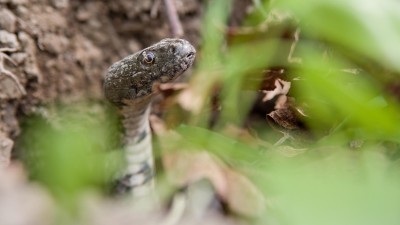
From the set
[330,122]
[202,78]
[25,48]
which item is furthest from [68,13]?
[330,122]

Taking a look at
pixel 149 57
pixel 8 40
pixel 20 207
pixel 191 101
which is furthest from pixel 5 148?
pixel 20 207

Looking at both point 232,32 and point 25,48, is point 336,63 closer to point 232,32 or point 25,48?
point 232,32

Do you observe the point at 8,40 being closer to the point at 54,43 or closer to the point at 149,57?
the point at 54,43

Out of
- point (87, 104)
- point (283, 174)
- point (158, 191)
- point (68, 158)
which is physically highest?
point (68, 158)

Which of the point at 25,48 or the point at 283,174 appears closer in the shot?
the point at 283,174

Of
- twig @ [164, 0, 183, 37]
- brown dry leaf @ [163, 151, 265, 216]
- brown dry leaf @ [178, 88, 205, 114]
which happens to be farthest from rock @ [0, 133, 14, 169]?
twig @ [164, 0, 183, 37]

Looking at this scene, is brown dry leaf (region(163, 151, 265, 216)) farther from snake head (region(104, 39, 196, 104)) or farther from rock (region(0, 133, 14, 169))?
A: rock (region(0, 133, 14, 169))
